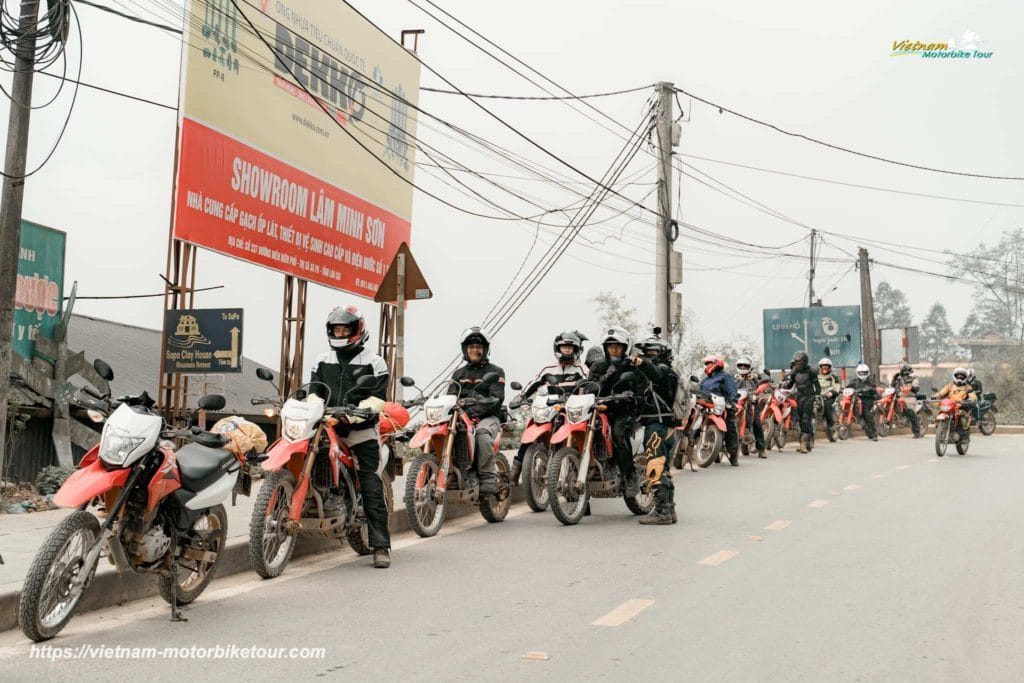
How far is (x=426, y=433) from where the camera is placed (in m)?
9.82

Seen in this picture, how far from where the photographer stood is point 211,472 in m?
6.66

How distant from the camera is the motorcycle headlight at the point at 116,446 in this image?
602cm

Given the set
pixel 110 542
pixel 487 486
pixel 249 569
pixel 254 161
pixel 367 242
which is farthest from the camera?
pixel 367 242

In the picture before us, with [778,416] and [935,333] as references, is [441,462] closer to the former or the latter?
[778,416]

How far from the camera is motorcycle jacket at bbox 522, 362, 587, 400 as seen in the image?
1188 cm

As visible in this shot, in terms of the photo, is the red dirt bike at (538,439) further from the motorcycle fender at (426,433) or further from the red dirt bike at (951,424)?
the red dirt bike at (951,424)

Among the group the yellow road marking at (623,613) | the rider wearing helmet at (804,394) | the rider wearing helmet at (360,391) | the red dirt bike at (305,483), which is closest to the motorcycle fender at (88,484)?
the red dirt bike at (305,483)

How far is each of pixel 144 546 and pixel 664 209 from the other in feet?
63.8

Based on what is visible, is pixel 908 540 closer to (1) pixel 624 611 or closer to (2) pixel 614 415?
(2) pixel 614 415

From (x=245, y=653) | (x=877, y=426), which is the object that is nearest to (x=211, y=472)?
(x=245, y=653)

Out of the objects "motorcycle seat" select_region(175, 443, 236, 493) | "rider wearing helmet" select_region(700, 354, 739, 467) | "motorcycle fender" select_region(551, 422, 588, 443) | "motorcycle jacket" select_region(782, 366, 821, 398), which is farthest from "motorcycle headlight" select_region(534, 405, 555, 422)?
"motorcycle jacket" select_region(782, 366, 821, 398)

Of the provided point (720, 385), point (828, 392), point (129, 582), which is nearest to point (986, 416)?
point (828, 392)

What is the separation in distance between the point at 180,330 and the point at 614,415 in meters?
5.19

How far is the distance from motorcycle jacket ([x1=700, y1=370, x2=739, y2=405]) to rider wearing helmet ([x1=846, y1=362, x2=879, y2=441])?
10.4m
